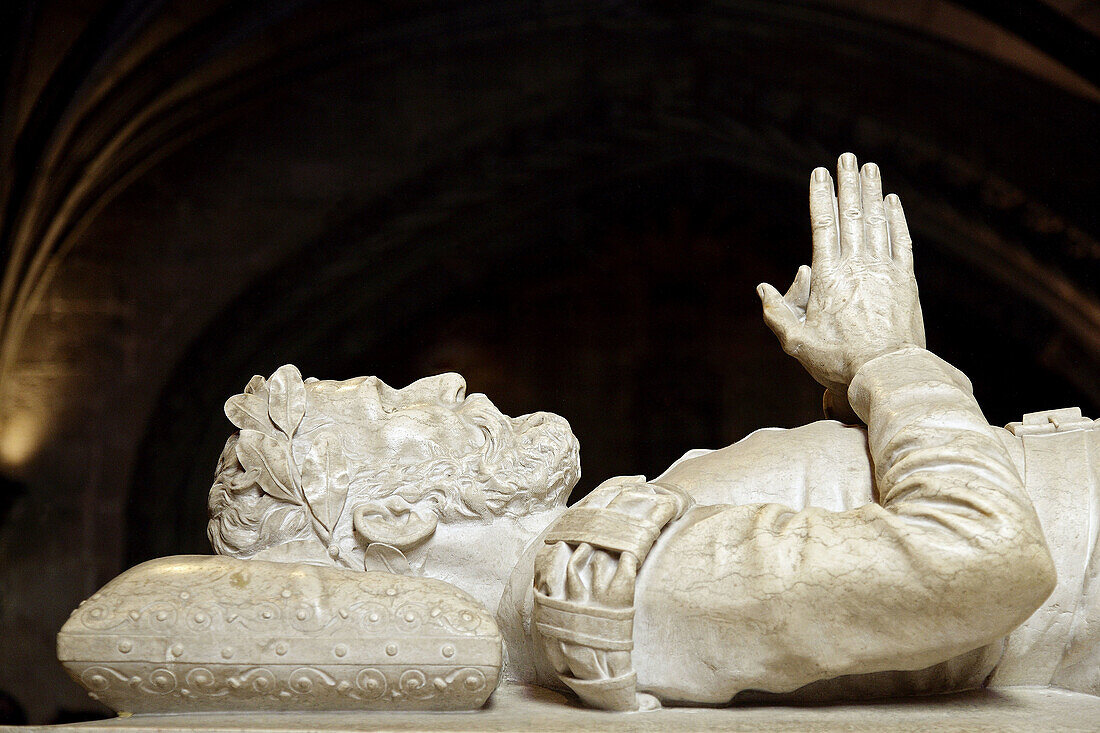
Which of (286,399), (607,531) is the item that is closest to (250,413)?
(286,399)

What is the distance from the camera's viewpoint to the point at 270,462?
2.15m

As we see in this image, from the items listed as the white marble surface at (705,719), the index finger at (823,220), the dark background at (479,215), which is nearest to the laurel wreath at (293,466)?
the white marble surface at (705,719)

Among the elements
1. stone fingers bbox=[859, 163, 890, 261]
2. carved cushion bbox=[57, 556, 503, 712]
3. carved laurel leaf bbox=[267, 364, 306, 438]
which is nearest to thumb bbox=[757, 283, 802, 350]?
stone fingers bbox=[859, 163, 890, 261]

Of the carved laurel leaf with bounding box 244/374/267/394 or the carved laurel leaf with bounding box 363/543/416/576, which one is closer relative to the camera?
the carved laurel leaf with bounding box 363/543/416/576

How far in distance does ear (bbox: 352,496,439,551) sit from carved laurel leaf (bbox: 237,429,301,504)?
142 mm

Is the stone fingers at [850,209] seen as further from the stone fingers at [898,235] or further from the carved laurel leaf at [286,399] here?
the carved laurel leaf at [286,399]

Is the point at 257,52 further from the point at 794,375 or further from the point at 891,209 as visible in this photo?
the point at 891,209

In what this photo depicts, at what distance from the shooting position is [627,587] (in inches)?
71.6

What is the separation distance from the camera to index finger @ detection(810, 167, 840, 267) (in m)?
2.30

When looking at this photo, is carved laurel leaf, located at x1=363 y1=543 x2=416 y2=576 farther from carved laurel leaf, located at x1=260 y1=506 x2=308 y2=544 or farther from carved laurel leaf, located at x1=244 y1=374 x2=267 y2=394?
carved laurel leaf, located at x1=244 y1=374 x2=267 y2=394

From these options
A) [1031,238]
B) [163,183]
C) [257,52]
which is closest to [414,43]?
[257,52]

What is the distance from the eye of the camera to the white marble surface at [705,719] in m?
1.75

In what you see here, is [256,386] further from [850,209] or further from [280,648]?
[850,209]

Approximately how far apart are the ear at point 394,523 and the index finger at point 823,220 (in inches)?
38.5
